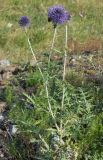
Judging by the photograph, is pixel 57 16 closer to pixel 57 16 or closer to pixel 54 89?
pixel 57 16

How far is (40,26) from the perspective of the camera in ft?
35.2

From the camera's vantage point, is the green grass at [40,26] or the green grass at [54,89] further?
the green grass at [40,26]

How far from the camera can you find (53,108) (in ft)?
17.5

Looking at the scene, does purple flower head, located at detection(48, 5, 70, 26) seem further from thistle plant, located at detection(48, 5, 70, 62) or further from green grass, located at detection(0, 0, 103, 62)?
green grass, located at detection(0, 0, 103, 62)

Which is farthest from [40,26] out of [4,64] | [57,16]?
[57,16]

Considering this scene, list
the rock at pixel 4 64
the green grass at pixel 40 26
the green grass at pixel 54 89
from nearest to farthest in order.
→ the green grass at pixel 54 89 < the rock at pixel 4 64 < the green grass at pixel 40 26

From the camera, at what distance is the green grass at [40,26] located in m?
9.57

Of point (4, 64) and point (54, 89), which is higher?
point (54, 89)

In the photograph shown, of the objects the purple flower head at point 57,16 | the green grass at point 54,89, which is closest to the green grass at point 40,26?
the green grass at point 54,89

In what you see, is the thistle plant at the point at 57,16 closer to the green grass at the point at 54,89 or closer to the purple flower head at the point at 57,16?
the purple flower head at the point at 57,16

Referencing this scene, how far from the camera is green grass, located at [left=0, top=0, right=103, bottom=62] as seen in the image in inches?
377

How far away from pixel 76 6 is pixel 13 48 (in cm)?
274

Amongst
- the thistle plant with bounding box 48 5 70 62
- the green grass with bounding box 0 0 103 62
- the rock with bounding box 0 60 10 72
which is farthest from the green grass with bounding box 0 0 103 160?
the thistle plant with bounding box 48 5 70 62

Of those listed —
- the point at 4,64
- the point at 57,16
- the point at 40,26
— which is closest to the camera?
the point at 57,16
